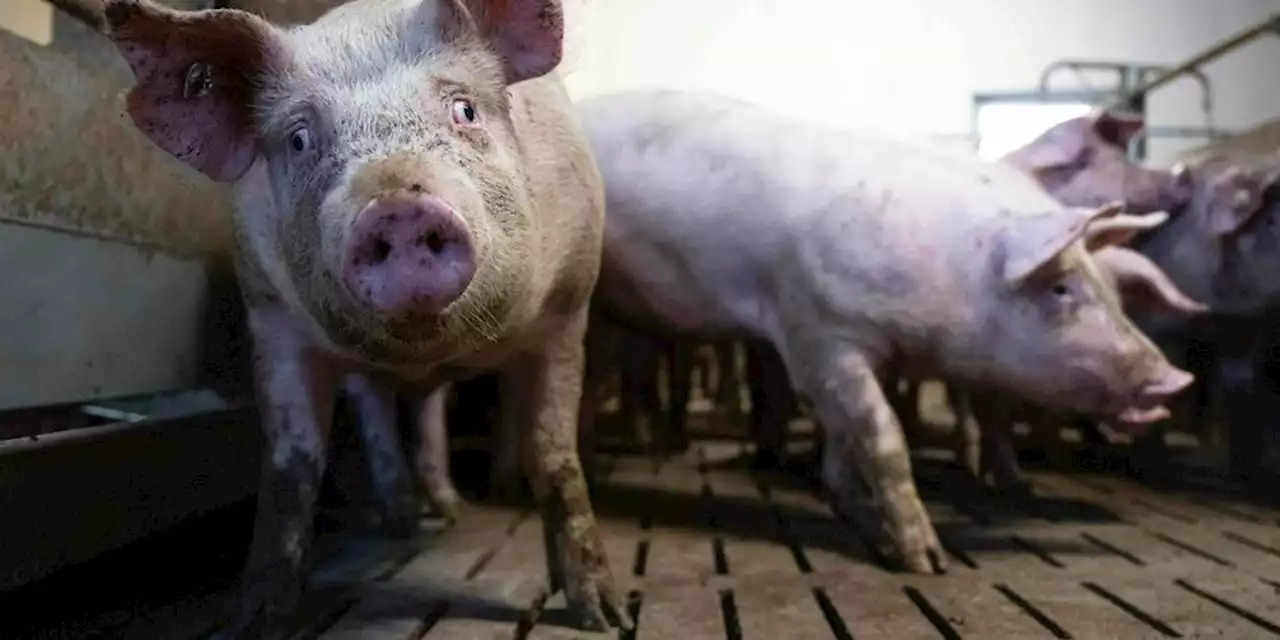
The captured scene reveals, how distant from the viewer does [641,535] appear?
2959 mm

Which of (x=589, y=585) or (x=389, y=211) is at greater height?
(x=389, y=211)

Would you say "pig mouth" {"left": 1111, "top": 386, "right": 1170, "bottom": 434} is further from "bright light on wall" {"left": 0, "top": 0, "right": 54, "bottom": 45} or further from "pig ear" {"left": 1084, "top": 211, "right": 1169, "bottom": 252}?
"bright light on wall" {"left": 0, "top": 0, "right": 54, "bottom": 45}

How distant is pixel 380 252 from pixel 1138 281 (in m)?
2.61

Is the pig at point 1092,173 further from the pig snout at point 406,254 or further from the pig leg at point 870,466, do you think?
the pig snout at point 406,254

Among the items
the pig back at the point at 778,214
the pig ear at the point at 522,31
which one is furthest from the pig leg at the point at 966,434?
the pig ear at the point at 522,31

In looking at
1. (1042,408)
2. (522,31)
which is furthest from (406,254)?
(1042,408)

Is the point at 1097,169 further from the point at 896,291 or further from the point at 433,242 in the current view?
the point at 433,242

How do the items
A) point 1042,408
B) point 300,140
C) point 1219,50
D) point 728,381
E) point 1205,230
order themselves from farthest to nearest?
point 728,381
point 1219,50
point 1205,230
point 1042,408
point 300,140

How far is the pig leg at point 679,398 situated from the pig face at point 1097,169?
142 centimetres

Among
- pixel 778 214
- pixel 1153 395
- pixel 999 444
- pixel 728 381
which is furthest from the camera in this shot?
pixel 728 381

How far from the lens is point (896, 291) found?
2.84 metres

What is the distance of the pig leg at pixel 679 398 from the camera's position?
4723 millimetres

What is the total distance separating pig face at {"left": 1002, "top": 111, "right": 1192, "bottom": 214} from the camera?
13.2 ft

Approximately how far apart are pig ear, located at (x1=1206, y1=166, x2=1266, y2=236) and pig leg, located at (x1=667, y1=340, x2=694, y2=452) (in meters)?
1.86
